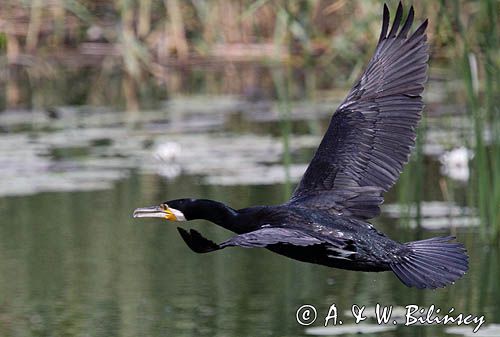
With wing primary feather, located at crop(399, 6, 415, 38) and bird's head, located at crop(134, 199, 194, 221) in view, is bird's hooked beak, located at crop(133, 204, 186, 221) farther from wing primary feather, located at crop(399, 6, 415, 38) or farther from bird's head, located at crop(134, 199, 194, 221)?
wing primary feather, located at crop(399, 6, 415, 38)

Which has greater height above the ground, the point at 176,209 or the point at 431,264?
the point at 176,209

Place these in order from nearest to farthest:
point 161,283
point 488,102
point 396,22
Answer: point 396,22, point 161,283, point 488,102

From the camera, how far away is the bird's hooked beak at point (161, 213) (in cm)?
480

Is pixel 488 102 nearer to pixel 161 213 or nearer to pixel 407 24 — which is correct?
pixel 407 24

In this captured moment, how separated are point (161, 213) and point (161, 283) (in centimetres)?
142

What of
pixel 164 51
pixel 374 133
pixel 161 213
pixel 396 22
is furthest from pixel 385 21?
pixel 164 51

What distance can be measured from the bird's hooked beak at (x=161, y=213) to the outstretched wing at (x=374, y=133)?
0.47 m

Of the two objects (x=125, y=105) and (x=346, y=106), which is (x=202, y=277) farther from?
(x=125, y=105)

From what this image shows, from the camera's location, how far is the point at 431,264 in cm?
448

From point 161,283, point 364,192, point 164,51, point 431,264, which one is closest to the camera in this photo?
point 431,264

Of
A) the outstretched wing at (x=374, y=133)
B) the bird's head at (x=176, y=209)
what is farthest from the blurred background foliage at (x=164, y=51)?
the bird's head at (x=176, y=209)

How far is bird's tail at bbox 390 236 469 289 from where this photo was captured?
4371 mm

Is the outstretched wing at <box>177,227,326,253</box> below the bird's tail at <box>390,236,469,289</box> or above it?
above

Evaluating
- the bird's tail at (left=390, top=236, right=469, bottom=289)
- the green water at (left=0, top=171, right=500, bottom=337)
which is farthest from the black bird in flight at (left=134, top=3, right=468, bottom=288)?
the green water at (left=0, top=171, right=500, bottom=337)
